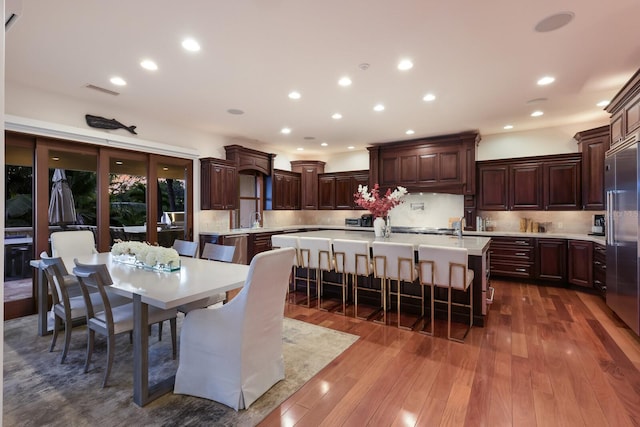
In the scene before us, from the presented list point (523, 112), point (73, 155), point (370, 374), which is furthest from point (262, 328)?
point (523, 112)

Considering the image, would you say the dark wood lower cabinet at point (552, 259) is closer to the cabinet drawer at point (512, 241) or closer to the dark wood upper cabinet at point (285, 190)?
the cabinet drawer at point (512, 241)

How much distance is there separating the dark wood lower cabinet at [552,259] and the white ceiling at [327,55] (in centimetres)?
209

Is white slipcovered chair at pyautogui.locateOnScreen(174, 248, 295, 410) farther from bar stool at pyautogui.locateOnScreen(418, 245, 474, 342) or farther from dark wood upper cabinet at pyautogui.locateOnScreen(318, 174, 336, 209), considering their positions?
dark wood upper cabinet at pyautogui.locateOnScreen(318, 174, 336, 209)

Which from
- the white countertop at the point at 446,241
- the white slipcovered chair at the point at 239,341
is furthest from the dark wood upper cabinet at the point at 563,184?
the white slipcovered chair at the point at 239,341

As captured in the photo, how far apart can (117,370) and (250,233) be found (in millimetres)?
3741

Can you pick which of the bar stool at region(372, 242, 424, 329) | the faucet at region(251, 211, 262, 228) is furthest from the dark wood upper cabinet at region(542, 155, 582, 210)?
the faucet at region(251, 211, 262, 228)

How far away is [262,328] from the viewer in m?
2.17

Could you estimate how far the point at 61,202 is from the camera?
418 centimetres

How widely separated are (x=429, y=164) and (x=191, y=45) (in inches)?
192

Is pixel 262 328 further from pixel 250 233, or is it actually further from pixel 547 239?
pixel 547 239

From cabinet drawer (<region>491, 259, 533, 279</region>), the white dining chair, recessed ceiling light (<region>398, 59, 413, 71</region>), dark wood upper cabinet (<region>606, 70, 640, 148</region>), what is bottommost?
cabinet drawer (<region>491, 259, 533, 279</region>)

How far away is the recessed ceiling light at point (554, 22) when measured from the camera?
2400 mm

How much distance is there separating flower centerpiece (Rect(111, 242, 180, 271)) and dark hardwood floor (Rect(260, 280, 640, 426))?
1.50m

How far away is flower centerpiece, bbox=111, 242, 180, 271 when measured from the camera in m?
2.72
